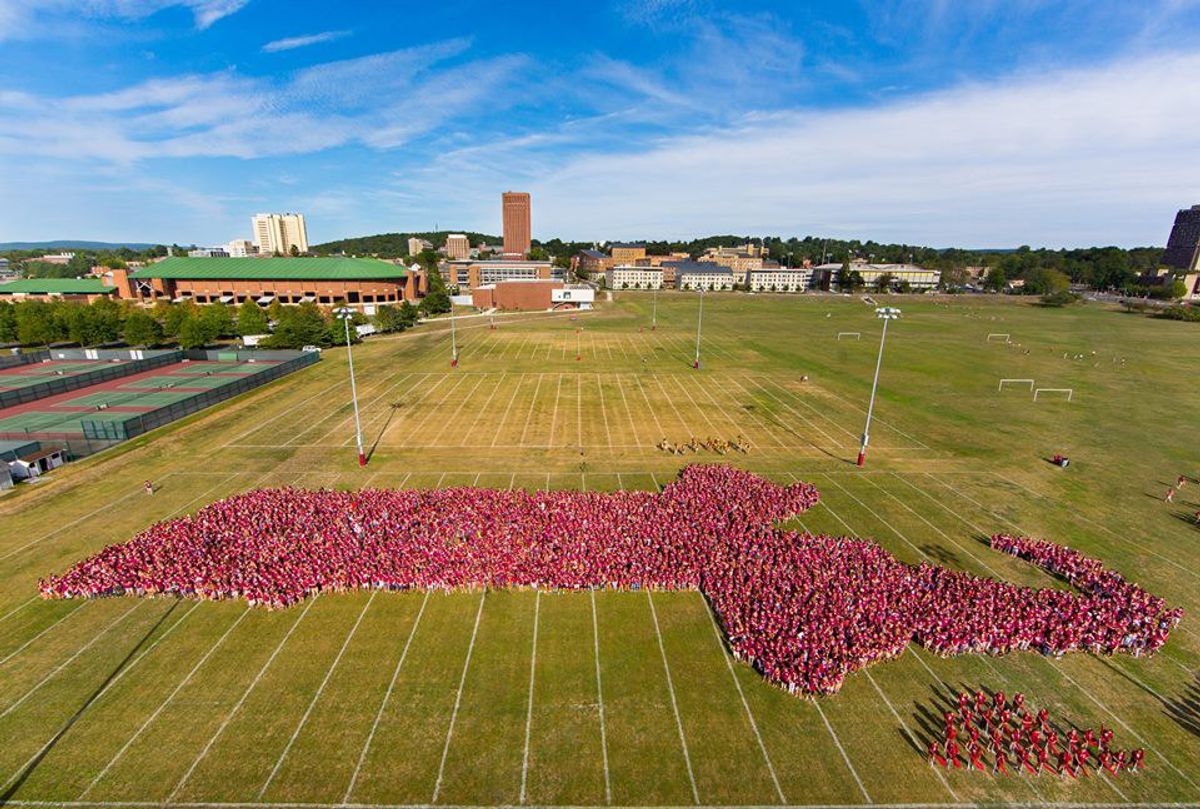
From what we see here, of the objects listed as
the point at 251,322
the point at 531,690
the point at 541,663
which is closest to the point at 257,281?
the point at 251,322

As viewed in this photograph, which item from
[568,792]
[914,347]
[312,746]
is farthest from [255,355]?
[914,347]

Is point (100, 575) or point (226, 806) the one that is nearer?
point (226, 806)

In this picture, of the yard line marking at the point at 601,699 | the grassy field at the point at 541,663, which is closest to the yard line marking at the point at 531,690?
the grassy field at the point at 541,663

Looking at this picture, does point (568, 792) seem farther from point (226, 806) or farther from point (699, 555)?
point (699, 555)

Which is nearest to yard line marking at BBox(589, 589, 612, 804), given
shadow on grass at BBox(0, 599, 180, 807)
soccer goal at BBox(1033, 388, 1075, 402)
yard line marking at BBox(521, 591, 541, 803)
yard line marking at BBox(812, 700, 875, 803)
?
yard line marking at BBox(521, 591, 541, 803)

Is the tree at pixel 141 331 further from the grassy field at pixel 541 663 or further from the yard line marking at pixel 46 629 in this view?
the yard line marking at pixel 46 629
